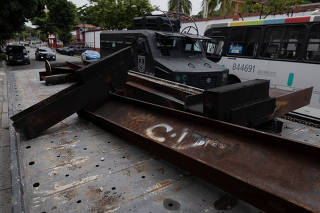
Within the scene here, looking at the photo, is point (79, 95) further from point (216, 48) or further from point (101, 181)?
point (216, 48)

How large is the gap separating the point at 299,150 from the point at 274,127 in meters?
2.30

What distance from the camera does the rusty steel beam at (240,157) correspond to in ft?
6.22

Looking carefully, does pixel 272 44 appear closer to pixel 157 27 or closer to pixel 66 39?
pixel 157 27

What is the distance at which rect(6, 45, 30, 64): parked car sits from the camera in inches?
753

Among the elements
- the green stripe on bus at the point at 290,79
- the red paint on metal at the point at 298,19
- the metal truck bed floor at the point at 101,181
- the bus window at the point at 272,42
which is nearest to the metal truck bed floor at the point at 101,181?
the metal truck bed floor at the point at 101,181

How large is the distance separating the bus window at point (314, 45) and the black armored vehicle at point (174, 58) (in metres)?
2.82

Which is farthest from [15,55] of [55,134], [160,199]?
[160,199]

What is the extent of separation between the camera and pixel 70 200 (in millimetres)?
2443

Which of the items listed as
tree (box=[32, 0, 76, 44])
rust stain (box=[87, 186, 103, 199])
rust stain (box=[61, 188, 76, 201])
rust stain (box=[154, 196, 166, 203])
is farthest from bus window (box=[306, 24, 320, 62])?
tree (box=[32, 0, 76, 44])

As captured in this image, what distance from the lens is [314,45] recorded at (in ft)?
22.2

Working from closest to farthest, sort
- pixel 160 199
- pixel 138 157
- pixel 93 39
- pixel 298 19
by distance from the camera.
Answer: pixel 160 199, pixel 138 157, pixel 298 19, pixel 93 39

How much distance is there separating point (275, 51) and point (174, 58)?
3926mm

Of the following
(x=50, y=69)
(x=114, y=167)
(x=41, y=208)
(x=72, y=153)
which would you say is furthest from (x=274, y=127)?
(x=50, y=69)

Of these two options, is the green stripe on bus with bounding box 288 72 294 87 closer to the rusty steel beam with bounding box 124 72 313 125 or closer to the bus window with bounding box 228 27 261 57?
the bus window with bounding box 228 27 261 57
